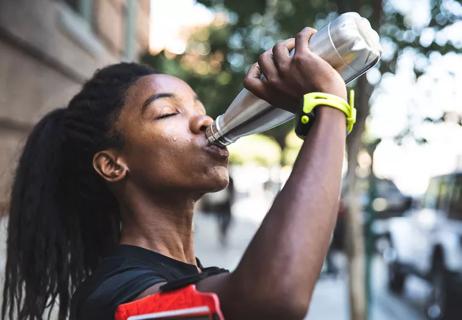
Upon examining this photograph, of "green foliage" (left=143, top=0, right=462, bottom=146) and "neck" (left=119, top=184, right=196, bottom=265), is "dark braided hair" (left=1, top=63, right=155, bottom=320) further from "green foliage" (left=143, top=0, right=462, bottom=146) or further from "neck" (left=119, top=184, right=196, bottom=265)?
"green foliage" (left=143, top=0, right=462, bottom=146)

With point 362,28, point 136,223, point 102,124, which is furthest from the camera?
point 102,124

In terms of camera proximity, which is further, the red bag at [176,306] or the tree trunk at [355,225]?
the tree trunk at [355,225]

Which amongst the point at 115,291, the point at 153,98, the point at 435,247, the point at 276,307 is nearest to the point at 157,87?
the point at 153,98

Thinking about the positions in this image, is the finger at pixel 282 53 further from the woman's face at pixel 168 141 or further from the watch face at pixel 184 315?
the watch face at pixel 184 315

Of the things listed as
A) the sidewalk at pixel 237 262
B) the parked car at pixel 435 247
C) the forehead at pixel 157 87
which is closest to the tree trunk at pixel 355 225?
the sidewalk at pixel 237 262

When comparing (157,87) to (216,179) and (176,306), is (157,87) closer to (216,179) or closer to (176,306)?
(216,179)

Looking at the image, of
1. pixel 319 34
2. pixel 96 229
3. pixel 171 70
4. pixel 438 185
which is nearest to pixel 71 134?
pixel 96 229

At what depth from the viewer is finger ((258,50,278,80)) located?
126cm

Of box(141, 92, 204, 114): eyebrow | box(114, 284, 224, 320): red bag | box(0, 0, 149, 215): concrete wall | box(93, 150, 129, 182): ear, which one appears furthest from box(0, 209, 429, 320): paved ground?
box(114, 284, 224, 320): red bag

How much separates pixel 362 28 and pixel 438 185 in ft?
27.6

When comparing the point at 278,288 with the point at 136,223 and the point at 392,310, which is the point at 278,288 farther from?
the point at 392,310

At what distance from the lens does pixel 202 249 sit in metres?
13.2

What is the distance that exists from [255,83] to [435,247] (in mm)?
7787

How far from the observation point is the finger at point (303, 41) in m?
1.24
